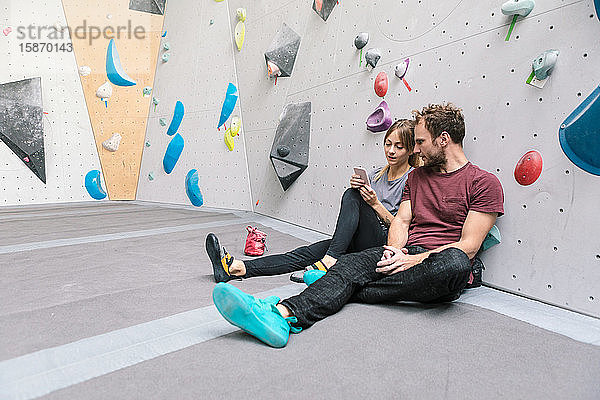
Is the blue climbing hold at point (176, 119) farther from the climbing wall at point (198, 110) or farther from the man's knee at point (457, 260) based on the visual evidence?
the man's knee at point (457, 260)

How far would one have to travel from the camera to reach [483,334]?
1197 millimetres

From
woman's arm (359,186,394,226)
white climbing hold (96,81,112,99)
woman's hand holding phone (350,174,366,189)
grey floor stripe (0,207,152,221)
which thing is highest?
white climbing hold (96,81,112,99)

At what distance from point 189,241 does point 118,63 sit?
10.5 feet

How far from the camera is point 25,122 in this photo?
14.3 ft

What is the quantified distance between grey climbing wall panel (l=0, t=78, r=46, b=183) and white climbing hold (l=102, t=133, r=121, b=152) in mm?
619

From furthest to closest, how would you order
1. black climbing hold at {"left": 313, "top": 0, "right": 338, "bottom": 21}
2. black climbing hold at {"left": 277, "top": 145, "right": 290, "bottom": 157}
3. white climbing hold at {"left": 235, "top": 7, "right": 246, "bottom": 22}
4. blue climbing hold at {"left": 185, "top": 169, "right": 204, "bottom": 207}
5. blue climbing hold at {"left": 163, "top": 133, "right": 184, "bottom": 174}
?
1. blue climbing hold at {"left": 163, "top": 133, "right": 184, "bottom": 174}
2. blue climbing hold at {"left": 185, "top": 169, "right": 204, "bottom": 207}
3. white climbing hold at {"left": 235, "top": 7, "right": 246, "bottom": 22}
4. black climbing hold at {"left": 277, "top": 145, "right": 290, "bottom": 157}
5. black climbing hold at {"left": 313, "top": 0, "right": 338, "bottom": 21}

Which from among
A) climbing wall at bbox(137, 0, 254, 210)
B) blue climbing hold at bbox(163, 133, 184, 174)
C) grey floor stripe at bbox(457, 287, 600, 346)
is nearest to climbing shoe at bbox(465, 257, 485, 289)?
grey floor stripe at bbox(457, 287, 600, 346)

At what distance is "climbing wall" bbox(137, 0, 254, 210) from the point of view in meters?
4.23

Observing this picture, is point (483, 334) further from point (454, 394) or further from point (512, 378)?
point (454, 394)

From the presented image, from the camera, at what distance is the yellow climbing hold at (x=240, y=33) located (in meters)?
4.04

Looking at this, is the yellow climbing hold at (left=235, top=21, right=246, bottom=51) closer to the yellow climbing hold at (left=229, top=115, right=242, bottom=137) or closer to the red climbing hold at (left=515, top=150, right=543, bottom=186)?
the yellow climbing hold at (left=229, top=115, right=242, bottom=137)

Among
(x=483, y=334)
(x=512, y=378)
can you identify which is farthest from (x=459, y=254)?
(x=512, y=378)

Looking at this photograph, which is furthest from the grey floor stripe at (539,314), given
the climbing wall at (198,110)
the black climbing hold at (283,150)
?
the climbing wall at (198,110)

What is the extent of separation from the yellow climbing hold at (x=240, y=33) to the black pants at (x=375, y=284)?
3203 mm
